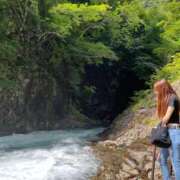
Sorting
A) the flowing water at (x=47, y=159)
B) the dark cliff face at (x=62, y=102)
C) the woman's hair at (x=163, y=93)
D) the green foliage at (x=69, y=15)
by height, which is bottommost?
the flowing water at (x=47, y=159)

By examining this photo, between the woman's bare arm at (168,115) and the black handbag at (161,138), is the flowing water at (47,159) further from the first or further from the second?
the woman's bare arm at (168,115)

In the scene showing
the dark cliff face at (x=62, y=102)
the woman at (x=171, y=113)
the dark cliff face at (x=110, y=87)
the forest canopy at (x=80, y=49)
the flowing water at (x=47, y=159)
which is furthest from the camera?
the dark cliff face at (x=110, y=87)

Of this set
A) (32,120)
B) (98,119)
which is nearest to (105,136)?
(32,120)

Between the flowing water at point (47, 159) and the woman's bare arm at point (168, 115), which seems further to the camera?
the flowing water at point (47, 159)

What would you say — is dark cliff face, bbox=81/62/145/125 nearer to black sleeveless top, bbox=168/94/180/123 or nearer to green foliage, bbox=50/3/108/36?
green foliage, bbox=50/3/108/36

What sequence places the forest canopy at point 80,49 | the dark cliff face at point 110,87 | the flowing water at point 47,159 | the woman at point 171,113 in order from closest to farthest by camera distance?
the woman at point 171,113
the flowing water at point 47,159
the forest canopy at point 80,49
the dark cliff face at point 110,87

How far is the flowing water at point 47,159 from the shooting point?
10.4 m

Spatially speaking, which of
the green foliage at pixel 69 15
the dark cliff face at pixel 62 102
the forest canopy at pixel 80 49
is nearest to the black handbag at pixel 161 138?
the forest canopy at pixel 80 49

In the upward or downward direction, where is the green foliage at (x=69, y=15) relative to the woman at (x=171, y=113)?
upward

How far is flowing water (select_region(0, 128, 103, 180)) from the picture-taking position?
34.1 ft

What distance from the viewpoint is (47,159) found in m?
11.8

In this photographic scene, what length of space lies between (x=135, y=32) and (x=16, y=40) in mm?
9434

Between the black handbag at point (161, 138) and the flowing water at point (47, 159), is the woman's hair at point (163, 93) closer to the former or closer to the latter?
the black handbag at point (161, 138)

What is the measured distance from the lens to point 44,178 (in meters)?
10.1
